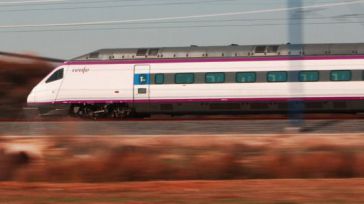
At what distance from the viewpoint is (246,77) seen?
26250 mm

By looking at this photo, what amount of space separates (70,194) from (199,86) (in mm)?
17464

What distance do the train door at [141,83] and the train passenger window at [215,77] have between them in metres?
2.66

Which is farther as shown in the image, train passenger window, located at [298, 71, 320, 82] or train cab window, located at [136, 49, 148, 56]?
train cab window, located at [136, 49, 148, 56]

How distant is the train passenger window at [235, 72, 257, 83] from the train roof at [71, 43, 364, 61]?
862mm

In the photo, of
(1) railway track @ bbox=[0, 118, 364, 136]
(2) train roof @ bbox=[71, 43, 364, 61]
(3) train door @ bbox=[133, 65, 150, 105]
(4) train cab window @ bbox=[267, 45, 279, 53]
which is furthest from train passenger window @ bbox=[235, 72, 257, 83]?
(1) railway track @ bbox=[0, 118, 364, 136]

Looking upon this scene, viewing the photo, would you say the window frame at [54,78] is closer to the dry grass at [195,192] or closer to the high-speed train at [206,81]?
the high-speed train at [206,81]

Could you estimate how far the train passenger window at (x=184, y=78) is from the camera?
87.5 feet

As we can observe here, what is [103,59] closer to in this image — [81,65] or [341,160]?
[81,65]

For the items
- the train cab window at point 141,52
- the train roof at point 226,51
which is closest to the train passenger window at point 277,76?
the train roof at point 226,51

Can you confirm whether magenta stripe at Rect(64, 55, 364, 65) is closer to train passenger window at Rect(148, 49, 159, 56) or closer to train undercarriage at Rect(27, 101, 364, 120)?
train passenger window at Rect(148, 49, 159, 56)

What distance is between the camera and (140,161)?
12.0 meters

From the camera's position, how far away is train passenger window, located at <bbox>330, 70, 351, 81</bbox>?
83.1 ft

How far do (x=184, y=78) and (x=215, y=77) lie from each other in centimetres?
137

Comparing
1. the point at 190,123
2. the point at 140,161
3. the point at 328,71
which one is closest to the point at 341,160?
the point at 140,161
